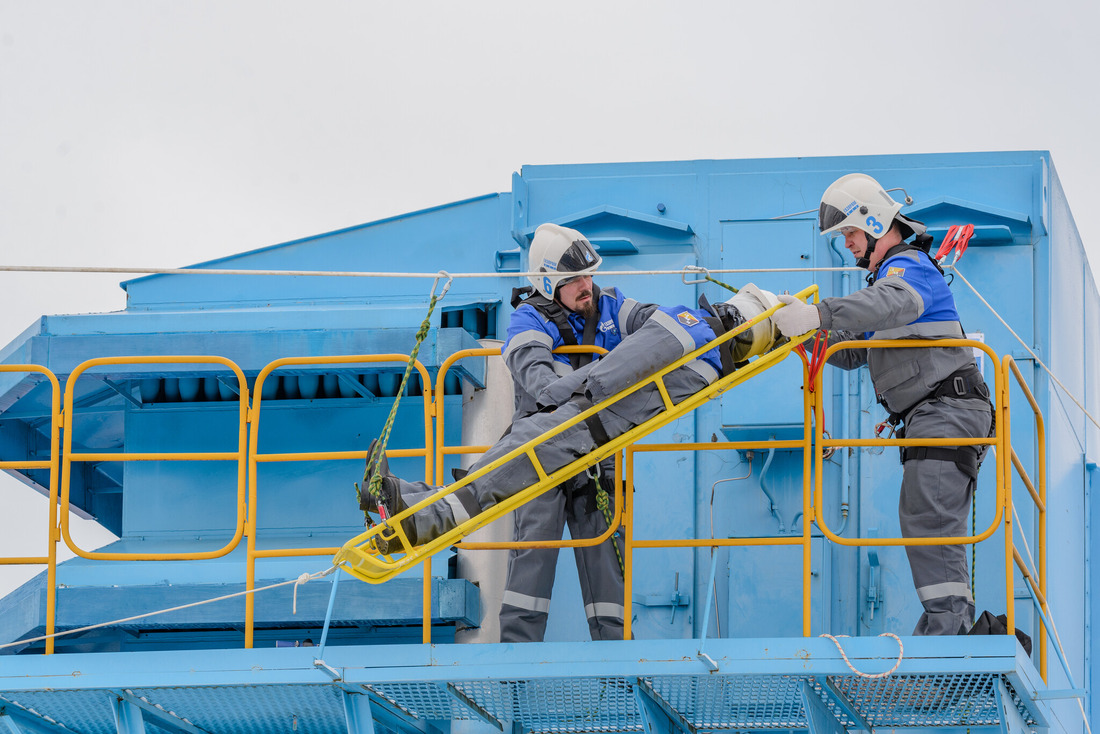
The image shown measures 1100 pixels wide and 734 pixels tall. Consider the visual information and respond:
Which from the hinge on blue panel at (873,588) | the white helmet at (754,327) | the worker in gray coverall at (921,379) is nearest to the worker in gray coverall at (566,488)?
the white helmet at (754,327)

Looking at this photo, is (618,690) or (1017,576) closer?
(618,690)

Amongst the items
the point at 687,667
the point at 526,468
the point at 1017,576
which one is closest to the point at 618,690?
the point at 687,667

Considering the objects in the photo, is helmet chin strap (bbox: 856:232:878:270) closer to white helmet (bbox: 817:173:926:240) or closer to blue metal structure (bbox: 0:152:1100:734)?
white helmet (bbox: 817:173:926:240)

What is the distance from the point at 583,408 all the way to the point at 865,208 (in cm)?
178

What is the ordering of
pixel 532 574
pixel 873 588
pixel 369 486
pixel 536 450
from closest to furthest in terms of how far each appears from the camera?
pixel 369 486, pixel 536 450, pixel 532 574, pixel 873 588

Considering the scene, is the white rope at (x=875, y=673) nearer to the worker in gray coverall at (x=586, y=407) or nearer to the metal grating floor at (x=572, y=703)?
the metal grating floor at (x=572, y=703)

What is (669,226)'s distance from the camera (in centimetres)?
812

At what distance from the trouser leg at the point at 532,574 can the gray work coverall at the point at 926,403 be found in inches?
63.0

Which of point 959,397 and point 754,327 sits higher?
point 754,327

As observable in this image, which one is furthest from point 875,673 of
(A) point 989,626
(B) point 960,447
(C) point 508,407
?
(C) point 508,407

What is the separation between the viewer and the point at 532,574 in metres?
6.27

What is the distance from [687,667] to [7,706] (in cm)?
332

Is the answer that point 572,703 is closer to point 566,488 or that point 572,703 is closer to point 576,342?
point 566,488

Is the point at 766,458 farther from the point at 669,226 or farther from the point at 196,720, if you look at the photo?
the point at 196,720
